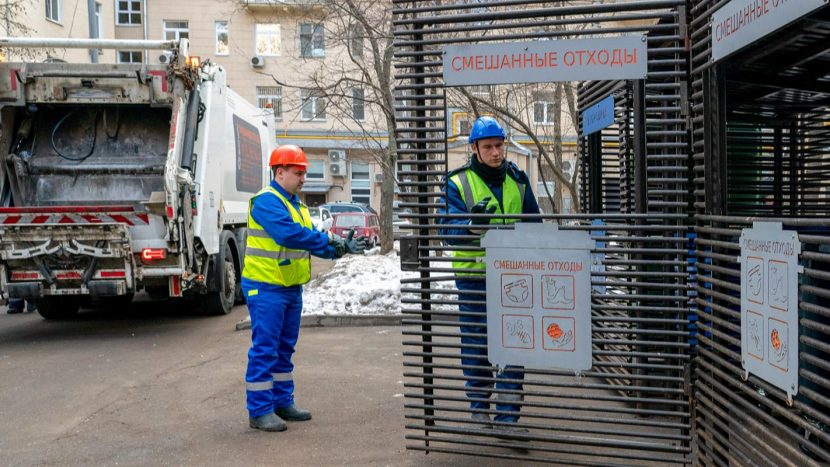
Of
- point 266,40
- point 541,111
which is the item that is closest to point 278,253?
point 541,111

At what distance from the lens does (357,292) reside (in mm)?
10461

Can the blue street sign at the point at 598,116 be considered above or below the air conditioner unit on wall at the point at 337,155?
below

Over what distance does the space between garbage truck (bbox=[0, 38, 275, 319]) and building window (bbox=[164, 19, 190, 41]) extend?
89.1ft

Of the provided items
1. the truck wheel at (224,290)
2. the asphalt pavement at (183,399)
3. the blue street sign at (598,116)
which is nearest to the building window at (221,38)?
the truck wheel at (224,290)

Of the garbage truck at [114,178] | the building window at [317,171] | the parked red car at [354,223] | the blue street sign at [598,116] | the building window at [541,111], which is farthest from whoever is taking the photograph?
the building window at [317,171]

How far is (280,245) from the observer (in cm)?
538

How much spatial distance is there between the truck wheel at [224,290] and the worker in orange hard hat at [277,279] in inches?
200

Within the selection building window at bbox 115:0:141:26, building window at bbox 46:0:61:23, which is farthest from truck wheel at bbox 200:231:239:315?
building window at bbox 115:0:141:26

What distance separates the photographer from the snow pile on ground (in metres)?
9.95

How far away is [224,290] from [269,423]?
18.5ft

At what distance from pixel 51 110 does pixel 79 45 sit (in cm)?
109

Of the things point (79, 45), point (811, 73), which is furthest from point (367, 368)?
point (79, 45)

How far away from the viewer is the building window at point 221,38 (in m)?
35.8

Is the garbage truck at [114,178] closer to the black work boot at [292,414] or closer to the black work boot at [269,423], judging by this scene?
the black work boot at [292,414]
